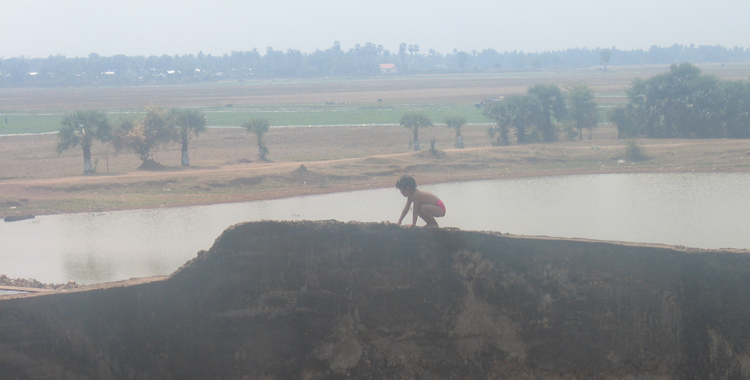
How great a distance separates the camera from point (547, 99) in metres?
30.2

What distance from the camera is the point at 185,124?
2502cm

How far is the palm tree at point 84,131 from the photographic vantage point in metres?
22.8

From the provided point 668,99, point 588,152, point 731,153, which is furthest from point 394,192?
point 668,99

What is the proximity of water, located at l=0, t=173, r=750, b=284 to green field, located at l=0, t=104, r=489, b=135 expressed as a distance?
23.3 metres

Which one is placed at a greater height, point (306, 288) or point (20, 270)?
point (306, 288)

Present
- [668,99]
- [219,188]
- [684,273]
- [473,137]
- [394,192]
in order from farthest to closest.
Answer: [473,137] → [668,99] → [219,188] → [394,192] → [684,273]

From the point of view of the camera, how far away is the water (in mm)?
11625

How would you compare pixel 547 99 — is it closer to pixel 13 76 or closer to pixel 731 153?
pixel 731 153

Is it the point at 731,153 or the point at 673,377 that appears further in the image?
the point at 731,153

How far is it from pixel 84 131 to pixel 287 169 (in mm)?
7789

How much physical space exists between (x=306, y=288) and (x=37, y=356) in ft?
7.15

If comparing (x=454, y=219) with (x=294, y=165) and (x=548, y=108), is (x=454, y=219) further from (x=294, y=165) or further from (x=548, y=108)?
(x=548, y=108)

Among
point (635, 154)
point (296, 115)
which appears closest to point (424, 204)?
point (635, 154)

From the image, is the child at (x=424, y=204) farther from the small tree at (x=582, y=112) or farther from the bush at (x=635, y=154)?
the small tree at (x=582, y=112)
